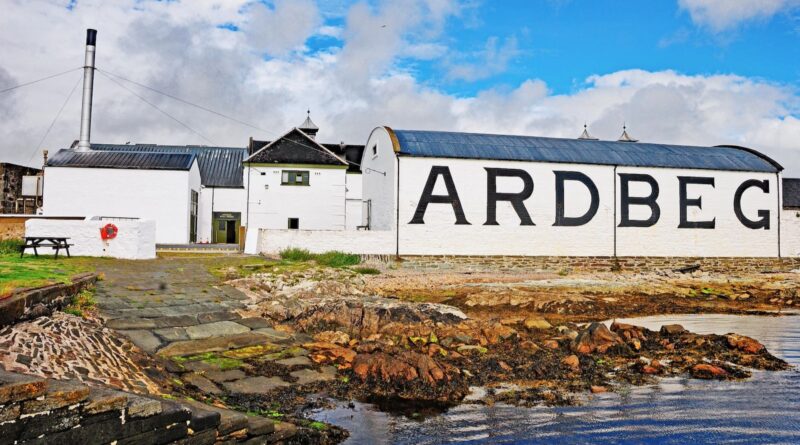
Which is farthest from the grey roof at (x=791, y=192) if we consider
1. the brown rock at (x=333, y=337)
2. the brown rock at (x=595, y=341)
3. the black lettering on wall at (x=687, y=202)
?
the brown rock at (x=333, y=337)

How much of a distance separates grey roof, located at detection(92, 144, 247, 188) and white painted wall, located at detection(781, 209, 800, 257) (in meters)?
31.3

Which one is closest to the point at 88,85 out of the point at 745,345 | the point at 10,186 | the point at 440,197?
the point at 10,186

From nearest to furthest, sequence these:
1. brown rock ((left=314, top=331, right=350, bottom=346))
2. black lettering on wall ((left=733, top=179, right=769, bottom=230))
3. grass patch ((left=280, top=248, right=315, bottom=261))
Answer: brown rock ((left=314, top=331, right=350, bottom=346))
grass patch ((left=280, top=248, right=315, bottom=261))
black lettering on wall ((left=733, top=179, right=769, bottom=230))

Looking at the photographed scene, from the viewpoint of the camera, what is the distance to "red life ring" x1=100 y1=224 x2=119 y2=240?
1869 centimetres

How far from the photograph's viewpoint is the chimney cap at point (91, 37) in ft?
126

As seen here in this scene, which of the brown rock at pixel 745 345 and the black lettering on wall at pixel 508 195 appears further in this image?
the black lettering on wall at pixel 508 195

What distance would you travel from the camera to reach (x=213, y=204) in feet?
129

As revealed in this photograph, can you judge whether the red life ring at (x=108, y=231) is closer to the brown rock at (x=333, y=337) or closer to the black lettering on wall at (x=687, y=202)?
the brown rock at (x=333, y=337)

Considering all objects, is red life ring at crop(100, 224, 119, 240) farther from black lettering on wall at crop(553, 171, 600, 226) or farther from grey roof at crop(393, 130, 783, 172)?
black lettering on wall at crop(553, 171, 600, 226)

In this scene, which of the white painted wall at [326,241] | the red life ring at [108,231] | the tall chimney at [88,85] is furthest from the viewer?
the tall chimney at [88,85]

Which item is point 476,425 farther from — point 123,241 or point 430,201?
Result: point 430,201

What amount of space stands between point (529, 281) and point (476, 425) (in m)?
14.3

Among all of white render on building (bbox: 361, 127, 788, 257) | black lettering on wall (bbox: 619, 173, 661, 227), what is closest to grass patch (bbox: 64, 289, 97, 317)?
white render on building (bbox: 361, 127, 788, 257)

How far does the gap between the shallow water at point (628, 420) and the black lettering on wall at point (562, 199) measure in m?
17.8
